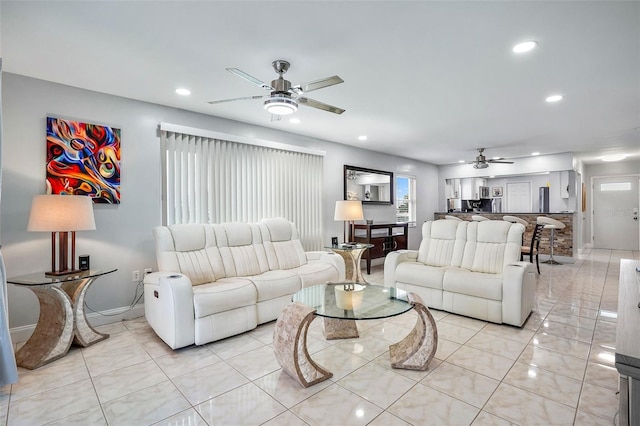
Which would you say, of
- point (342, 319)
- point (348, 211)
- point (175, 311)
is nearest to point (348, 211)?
point (348, 211)

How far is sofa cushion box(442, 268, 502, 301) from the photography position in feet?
10.3

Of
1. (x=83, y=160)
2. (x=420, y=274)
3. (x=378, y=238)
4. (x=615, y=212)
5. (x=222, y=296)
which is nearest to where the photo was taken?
(x=222, y=296)

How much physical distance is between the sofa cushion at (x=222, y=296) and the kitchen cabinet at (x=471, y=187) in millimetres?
7290

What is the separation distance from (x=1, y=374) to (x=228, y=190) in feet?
8.70

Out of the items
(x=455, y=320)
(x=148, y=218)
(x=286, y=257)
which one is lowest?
(x=455, y=320)

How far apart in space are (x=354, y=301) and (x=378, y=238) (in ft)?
11.4

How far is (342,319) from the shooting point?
6.98 ft

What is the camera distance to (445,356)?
2.48 meters

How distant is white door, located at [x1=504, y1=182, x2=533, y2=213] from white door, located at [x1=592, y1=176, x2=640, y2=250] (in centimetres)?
260

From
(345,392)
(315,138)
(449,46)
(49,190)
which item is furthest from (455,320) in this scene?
(49,190)

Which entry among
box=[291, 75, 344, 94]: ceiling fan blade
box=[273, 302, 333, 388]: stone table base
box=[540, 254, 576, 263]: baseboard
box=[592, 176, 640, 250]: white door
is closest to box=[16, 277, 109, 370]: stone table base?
box=[273, 302, 333, 388]: stone table base

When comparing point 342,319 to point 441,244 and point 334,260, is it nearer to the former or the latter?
point 334,260

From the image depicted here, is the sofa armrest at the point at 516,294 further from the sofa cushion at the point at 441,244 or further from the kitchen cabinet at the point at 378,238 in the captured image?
the kitchen cabinet at the point at 378,238

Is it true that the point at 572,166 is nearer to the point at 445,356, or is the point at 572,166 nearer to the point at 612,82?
the point at 612,82
